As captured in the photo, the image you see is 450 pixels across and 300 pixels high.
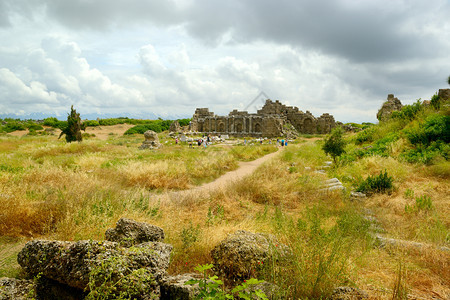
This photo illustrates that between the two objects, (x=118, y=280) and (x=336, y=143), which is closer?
(x=118, y=280)

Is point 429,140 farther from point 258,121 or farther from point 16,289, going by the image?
point 258,121

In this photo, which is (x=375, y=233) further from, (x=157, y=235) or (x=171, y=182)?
(x=171, y=182)

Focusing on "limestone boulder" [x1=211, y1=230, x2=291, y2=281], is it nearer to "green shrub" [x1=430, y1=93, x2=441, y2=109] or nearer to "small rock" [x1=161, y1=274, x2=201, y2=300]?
"small rock" [x1=161, y1=274, x2=201, y2=300]

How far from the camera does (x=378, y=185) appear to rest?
26.8ft

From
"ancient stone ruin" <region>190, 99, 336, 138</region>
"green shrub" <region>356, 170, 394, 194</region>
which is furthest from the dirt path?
"ancient stone ruin" <region>190, 99, 336, 138</region>

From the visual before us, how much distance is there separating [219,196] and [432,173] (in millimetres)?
7823

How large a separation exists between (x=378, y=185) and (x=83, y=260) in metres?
8.78

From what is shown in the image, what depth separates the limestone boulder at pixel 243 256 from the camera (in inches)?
123

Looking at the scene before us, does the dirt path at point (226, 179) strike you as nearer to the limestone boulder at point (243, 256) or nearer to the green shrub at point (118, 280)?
the limestone boulder at point (243, 256)

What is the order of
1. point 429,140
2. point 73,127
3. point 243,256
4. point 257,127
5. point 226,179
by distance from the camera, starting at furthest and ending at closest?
1. point 257,127
2. point 73,127
3. point 226,179
4. point 429,140
5. point 243,256

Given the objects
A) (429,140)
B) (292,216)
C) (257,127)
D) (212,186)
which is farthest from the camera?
(257,127)

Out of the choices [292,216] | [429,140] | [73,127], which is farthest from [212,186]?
[73,127]

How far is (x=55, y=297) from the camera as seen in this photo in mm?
2588

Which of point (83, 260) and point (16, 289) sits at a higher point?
point (83, 260)
